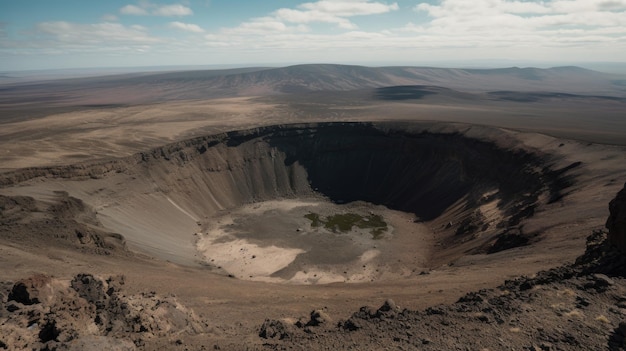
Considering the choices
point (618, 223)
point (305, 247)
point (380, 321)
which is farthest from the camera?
point (305, 247)

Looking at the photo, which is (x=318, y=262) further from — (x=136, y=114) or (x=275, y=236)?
(x=136, y=114)

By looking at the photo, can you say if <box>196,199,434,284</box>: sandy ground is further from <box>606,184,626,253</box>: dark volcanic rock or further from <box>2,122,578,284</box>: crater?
<box>606,184,626,253</box>: dark volcanic rock

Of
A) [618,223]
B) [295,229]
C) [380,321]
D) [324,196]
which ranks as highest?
[618,223]

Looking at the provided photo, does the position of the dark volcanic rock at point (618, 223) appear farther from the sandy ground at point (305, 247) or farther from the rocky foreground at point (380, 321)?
the sandy ground at point (305, 247)

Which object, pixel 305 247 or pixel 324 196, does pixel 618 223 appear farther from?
pixel 324 196

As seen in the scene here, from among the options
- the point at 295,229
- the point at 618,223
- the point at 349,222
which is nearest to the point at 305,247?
the point at 295,229

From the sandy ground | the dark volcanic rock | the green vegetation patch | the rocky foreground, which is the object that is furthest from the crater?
the rocky foreground
